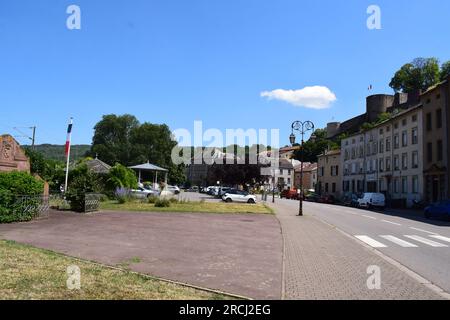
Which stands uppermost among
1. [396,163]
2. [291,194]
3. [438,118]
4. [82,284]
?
[438,118]

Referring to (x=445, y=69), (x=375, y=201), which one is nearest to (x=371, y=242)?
(x=375, y=201)

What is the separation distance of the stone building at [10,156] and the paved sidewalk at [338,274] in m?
14.3

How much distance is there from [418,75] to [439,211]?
64.9 meters

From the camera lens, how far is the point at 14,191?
1889cm

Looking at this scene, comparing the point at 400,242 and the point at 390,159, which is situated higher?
the point at 390,159

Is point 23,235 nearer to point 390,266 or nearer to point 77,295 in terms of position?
point 77,295

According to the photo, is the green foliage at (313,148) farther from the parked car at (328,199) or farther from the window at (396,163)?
the window at (396,163)

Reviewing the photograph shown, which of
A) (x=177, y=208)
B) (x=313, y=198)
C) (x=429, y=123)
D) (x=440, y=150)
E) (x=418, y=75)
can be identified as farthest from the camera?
(x=418, y=75)

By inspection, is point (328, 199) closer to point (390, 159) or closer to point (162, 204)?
point (390, 159)

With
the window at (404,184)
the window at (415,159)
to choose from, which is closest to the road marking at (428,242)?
the window at (415,159)

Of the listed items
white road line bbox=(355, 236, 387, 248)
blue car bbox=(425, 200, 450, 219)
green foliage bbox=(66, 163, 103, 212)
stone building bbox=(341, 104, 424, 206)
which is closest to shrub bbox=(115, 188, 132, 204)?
green foliage bbox=(66, 163, 103, 212)

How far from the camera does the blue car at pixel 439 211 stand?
30.8 m

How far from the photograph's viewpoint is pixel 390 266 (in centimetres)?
1127

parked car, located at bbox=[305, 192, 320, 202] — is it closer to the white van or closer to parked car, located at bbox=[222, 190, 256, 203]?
the white van
